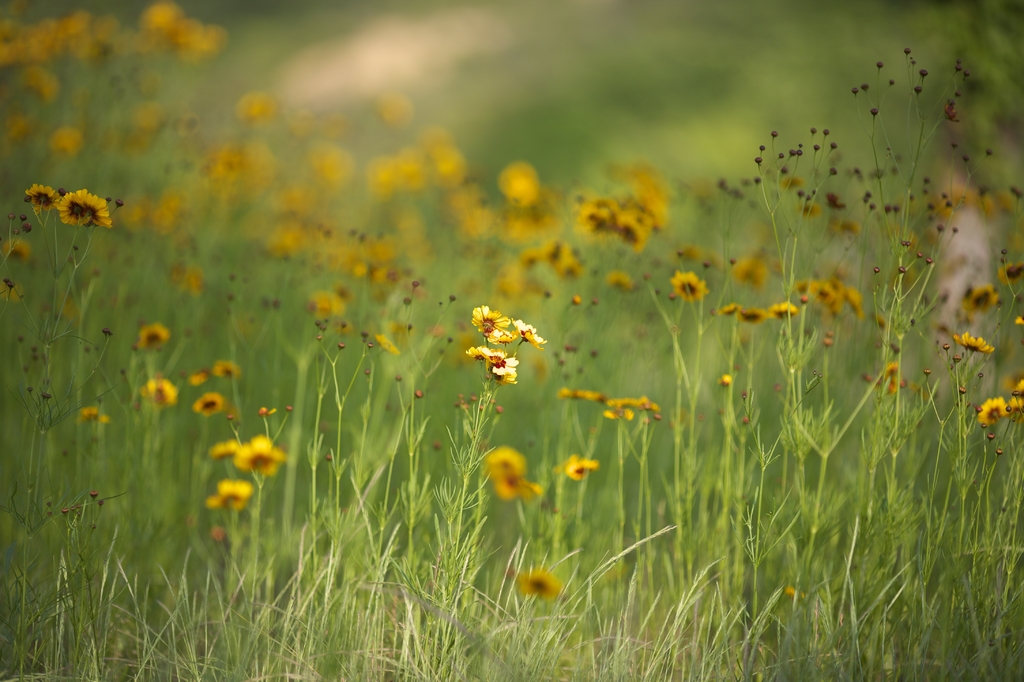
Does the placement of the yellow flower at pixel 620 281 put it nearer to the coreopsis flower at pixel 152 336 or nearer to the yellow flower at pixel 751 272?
the yellow flower at pixel 751 272

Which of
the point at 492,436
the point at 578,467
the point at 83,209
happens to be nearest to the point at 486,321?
the point at 578,467

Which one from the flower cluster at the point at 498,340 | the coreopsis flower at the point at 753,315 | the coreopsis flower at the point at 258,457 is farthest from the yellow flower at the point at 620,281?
the coreopsis flower at the point at 258,457

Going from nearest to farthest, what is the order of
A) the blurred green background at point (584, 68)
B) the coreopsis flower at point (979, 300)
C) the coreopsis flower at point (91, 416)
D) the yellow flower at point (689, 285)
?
the coreopsis flower at point (91, 416)
the yellow flower at point (689, 285)
the coreopsis flower at point (979, 300)
the blurred green background at point (584, 68)

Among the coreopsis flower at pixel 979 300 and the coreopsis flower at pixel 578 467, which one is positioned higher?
the coreopsis flower at pixel 979 300

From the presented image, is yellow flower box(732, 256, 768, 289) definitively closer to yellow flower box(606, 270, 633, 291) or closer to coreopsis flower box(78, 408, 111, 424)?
yellow flower box(606, 270, 633, 291)

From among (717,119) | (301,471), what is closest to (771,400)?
(301,471)

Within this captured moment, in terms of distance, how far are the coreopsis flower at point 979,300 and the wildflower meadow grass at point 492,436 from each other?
3 cm

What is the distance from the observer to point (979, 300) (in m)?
2.11

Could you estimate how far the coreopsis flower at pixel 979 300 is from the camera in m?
2.07

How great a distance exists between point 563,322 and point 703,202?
0.85 m

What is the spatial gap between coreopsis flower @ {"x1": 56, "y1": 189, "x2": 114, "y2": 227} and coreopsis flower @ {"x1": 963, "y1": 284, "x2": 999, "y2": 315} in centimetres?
224

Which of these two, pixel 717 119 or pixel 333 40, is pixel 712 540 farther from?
pixel 333 40

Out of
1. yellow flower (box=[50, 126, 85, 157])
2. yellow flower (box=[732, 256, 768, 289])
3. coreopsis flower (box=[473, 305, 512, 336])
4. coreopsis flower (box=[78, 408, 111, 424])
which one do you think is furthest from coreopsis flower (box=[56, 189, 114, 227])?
yellow flower (box=[50, 126, 85, 157])

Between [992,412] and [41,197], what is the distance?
224cm
